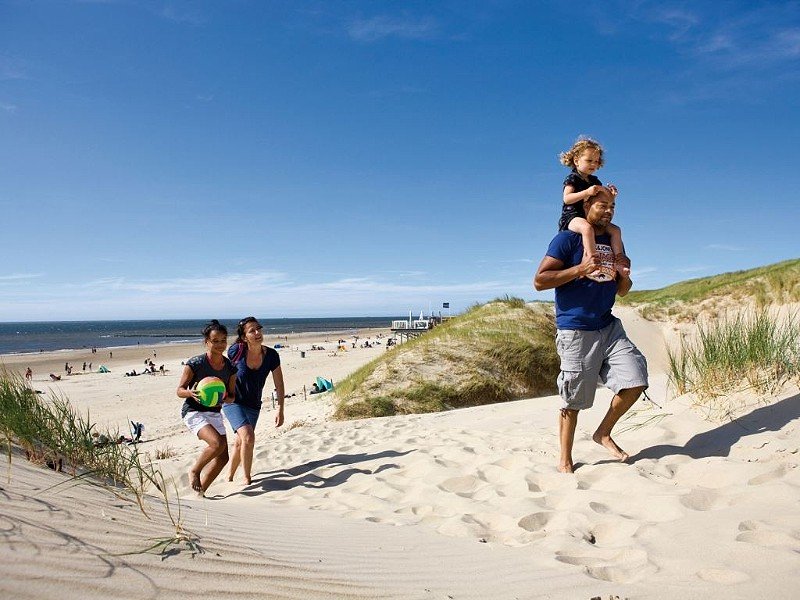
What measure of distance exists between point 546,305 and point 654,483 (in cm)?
977

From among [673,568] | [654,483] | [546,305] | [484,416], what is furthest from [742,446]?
[546,305]

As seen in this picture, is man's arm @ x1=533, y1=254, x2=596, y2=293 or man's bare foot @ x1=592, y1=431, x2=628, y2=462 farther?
man's bare foot @ x1=592, y1=431, x2=628, y2=462

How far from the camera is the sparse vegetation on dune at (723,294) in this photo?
991cm

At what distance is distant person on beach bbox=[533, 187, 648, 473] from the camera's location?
383 cm

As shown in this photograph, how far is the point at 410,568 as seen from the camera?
7.59 ft

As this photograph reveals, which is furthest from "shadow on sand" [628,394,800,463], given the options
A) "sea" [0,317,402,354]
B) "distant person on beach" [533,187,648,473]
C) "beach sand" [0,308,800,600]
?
"sea" [0,317,402,354]

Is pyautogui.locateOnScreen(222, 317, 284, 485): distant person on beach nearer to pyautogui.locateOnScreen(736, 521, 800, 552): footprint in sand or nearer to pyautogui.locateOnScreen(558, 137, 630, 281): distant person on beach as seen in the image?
pyautogui.locateOnScreen(558, 137, 630, 281): distant person on beach

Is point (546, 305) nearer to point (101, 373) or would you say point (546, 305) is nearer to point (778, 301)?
point (778, 301)

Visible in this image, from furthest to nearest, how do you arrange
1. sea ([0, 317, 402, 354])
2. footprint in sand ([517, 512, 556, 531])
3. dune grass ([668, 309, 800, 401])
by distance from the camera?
sea ([0, 317, 402, 354]) < dune grass ([668, 309, 800, 401]) < footprint in sand ([517, 512, 556, 531])

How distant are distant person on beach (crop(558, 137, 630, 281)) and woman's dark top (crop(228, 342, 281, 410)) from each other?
10.5 ft

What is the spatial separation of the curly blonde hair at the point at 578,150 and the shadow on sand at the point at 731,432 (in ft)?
7.22

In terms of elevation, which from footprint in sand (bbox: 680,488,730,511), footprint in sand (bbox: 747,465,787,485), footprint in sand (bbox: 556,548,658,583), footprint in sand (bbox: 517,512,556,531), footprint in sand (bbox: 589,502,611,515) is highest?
footprint in sand (bbox: 747,465,787,485)

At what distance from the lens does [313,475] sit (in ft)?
17.7

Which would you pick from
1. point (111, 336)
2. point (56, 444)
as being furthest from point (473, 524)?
point (111, 336)
